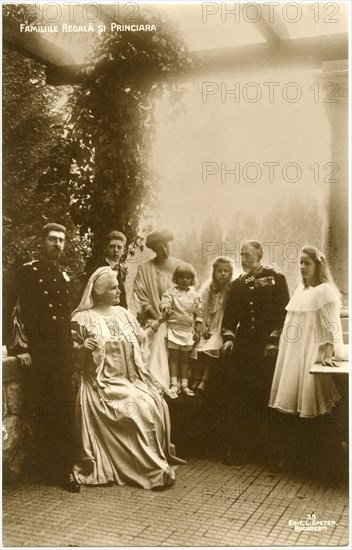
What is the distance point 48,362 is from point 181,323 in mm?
736

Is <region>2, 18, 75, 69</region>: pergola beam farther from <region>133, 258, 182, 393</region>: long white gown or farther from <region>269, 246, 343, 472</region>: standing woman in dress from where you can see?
<region>269, 246, 343, 472</region>: standing woman in dress

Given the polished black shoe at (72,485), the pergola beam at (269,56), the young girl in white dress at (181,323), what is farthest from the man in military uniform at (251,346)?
the pergola beam at (269,56)

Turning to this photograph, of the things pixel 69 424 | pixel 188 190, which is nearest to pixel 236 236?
pixel 188 190

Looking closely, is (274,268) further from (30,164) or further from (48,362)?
(30,164)

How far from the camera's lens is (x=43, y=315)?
351 cm

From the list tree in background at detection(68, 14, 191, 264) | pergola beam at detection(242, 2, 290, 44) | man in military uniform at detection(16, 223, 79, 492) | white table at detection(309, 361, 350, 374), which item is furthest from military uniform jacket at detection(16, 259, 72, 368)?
pergola beam at detection(242, 2, 290, 44)

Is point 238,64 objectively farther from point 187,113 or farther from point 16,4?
point 16,4

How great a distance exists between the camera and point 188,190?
3.40 metres

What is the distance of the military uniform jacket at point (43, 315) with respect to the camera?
351cm

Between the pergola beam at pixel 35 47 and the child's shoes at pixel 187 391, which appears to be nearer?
the pergola beam at pixel 35 47

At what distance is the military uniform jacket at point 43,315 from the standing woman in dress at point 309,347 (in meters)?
1.14

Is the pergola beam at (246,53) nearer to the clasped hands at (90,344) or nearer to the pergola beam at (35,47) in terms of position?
the pergola beam at (35,47)

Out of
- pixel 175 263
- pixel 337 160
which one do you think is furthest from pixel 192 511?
pixel 337 160

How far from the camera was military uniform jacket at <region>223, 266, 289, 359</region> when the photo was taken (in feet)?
11.5
